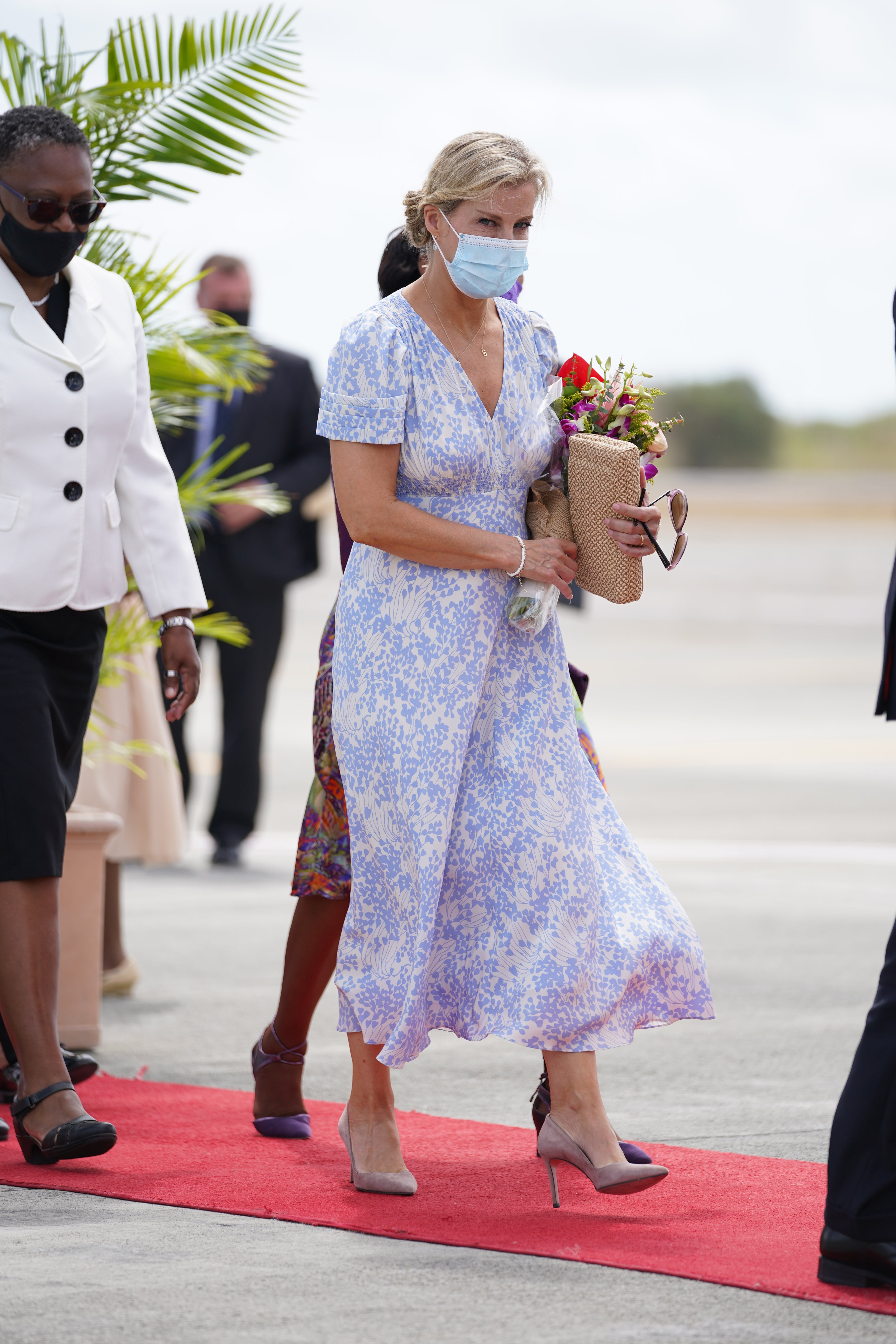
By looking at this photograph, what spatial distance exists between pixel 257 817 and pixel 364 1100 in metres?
5.74

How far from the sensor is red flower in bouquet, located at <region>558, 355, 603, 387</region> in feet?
12.6

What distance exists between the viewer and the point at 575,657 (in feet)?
75.5

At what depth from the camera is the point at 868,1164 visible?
299cm

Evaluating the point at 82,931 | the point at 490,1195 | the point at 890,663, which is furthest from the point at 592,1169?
the point at 82,931

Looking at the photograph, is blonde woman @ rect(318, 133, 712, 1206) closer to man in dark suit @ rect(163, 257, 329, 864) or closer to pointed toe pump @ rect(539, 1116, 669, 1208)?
pointed toe pump @ rect(539, 1116, 669, 1208)

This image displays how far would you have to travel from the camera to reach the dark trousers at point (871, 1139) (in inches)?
117

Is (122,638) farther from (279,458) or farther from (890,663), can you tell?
(279,458)

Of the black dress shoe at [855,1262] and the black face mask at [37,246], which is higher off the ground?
the black face mask at [37,246]

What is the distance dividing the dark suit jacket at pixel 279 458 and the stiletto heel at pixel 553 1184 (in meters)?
5.00

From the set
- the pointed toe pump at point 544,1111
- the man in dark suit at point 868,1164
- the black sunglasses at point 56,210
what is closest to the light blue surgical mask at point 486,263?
the black sunglasses at point 56,210

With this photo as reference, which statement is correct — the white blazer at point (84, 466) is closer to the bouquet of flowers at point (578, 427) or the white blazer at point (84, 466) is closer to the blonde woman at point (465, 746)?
the blonde woman at point (465, 746)

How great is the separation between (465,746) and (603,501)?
52cm

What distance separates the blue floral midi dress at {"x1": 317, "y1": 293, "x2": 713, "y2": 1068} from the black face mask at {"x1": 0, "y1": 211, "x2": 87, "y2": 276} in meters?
0.64

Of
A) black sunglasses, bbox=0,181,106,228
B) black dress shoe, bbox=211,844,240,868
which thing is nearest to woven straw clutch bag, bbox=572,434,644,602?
black sunglasses, bbox=0,181,106,228
